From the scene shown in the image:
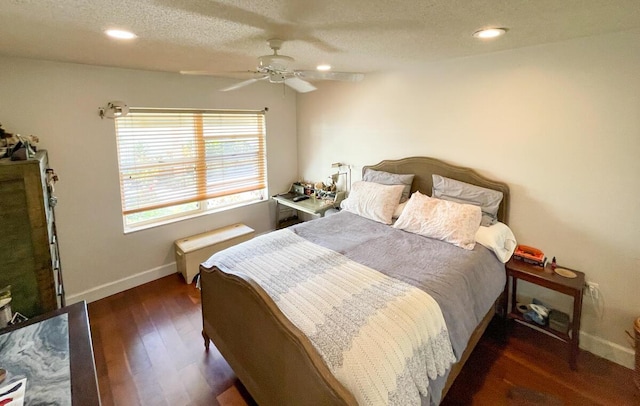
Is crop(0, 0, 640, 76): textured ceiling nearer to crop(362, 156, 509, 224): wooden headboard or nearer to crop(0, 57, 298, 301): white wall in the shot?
crop(0, 57, 298, 301): white wall

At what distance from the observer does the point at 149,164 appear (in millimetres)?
3283

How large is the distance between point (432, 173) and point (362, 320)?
194 centimetres

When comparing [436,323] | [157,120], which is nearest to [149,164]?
[157,120]

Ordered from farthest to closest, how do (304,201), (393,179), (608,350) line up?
1. (304,201)
2. (393,179)
3. (608,350)

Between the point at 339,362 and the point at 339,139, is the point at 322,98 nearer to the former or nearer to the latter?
the point at 339,139

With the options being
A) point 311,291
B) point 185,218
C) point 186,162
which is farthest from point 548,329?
point 186,162

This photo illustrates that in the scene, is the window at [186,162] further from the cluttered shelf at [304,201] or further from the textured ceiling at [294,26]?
the textured ceiling at [294,26]

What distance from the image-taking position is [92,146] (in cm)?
290

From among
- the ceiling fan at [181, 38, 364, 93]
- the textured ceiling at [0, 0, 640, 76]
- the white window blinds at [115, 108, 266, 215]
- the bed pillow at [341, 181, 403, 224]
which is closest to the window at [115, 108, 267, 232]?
the white window blinds at [115, 108, 266, 215]

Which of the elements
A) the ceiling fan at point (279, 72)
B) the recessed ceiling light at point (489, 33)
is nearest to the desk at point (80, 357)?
the ceiling fan at point (279, 72)

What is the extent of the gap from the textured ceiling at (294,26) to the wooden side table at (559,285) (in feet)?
A: 5.35

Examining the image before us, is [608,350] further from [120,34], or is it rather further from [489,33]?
[120,34]

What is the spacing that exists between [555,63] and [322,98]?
247cm

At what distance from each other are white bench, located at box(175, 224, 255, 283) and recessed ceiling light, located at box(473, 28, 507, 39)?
3006mm
